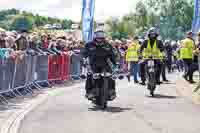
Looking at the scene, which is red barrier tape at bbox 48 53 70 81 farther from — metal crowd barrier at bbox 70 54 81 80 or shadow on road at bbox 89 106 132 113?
shadow on road at bbox 89 106 132 113

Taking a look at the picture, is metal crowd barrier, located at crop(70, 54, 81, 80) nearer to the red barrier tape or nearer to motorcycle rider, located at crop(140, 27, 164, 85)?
the red barrier tape

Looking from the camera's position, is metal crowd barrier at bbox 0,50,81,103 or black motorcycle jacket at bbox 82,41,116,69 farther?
metal crowd barrier at bbox 0,50,81,103

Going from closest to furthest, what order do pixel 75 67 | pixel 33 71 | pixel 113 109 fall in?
pixel 113 109 → pixel 33 71 → pixel 75 67

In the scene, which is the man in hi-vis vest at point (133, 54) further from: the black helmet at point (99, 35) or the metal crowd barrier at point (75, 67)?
the black helmet at point (99, 35)

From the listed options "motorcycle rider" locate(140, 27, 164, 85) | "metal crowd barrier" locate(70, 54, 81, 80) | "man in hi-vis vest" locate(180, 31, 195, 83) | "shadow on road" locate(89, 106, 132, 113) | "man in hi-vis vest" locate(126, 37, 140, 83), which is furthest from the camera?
"metal crowd barrier" locate(70, 54, 81, 80)

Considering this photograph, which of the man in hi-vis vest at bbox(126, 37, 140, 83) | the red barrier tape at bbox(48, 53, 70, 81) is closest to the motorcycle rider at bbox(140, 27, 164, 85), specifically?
the red barrier tape at bbox(48, 53, 70, 81)

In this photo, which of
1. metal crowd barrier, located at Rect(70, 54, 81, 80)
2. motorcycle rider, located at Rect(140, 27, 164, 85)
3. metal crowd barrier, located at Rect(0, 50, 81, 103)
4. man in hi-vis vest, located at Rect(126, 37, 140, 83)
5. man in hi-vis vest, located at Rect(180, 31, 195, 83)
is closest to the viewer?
metal crowd barrier, located at Rect(0, 50, 81, 103)

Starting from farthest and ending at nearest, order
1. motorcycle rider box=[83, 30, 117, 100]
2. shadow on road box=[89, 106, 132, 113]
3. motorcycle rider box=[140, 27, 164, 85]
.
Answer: motorcycle rider box=[140, 27, 164, 85], motorcycle rider box=[83, 30, 117, 100], shadow on road box=[89, 106, 132, 113]

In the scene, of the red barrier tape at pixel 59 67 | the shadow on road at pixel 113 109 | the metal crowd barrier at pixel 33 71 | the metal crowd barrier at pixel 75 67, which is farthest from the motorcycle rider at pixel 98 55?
the metal crowd barrier at pixel 75 67

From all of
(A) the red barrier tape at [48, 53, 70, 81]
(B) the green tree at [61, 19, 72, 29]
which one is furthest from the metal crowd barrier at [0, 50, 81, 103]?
(B) the green tree at [61, 19, 72, 29]

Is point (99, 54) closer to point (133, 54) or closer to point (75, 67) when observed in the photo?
Result: point (133, 54)

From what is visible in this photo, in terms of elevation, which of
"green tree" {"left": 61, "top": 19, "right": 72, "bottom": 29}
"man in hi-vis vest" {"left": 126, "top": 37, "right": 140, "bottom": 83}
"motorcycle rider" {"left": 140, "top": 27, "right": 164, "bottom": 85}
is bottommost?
"green tree" {"left": 61, "top": 19, "right": 72, "bottom": 29}

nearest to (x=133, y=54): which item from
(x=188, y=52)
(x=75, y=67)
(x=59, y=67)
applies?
(x=188, y=52)

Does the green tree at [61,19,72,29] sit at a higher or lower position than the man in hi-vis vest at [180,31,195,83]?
lower
